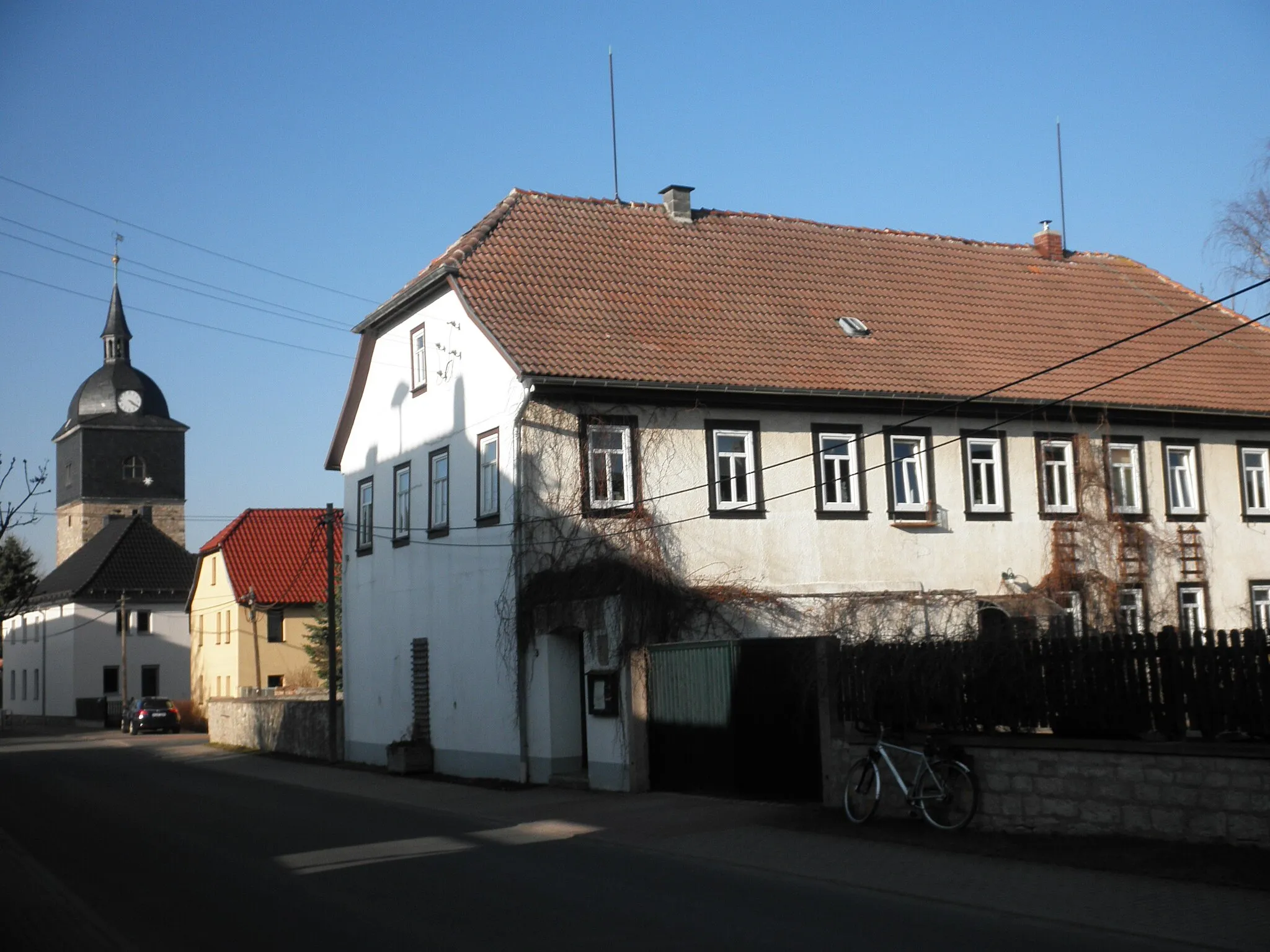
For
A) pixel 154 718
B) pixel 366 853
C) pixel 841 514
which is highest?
pixel 841 514

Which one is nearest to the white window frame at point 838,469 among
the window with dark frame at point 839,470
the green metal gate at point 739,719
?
the window with dark frame at point 839,470

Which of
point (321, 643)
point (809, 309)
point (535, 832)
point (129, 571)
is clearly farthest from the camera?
point (129, 571)

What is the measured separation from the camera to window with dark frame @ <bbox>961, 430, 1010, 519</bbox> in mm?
28078

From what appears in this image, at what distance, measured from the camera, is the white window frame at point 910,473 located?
89.9ft

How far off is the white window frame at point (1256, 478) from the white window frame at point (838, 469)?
978 centimetres

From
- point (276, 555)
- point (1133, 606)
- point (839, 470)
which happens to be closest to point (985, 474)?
point (839, 470)

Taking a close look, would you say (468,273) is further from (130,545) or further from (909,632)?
(130,545)

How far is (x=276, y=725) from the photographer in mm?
38938

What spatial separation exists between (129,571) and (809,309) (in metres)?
58.7

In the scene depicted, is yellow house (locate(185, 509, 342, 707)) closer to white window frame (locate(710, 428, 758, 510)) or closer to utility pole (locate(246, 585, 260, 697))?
utility pole (locate(246, 585, 260, 697))

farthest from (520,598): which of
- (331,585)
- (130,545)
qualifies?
(130,545)

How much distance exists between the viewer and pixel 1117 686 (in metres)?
13.6

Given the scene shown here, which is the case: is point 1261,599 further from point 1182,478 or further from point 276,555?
point 276,555

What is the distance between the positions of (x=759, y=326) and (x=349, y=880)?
16971mm
